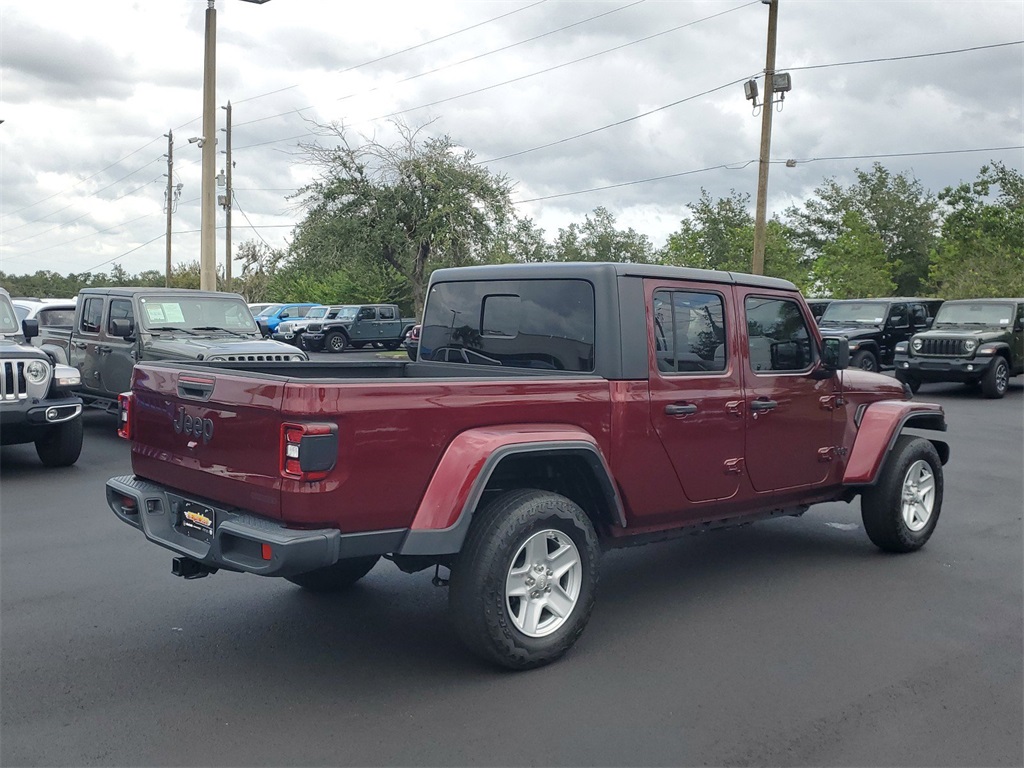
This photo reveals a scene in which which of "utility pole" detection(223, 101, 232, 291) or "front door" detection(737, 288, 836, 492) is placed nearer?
"front door" detection(737, 288, 836, 492)

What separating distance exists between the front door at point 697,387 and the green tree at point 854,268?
3775 centimetres

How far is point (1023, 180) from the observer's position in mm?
44156

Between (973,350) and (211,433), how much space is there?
660 inches

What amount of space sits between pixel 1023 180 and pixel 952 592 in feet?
148

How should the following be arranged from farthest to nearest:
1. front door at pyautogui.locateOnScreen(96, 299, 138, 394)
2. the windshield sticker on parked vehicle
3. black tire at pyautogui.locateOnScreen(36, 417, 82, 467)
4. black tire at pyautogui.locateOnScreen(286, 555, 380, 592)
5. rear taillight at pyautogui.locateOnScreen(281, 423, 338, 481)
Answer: the windshield sticker on parked vehicle → front door at pyautogui.locateOnScreen(96, 299, 138, 394) → black tire at pyautogui.locateOnScreen(36, 417, 82, 467) → black tire at pyautogui.locateOnScreen(286, 555, 380, 592) → rear taillight at pyautogui.locateOnScreen(281, 423, 338, 481)

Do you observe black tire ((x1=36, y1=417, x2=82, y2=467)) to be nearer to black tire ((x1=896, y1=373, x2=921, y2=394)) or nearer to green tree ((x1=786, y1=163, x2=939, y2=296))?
black tire ((x1=896, y1=373, x2=921, y2=394))

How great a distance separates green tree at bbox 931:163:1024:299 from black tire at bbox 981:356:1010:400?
18.7 m

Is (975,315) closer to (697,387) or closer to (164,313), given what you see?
(164,313)

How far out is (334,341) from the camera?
34.4m

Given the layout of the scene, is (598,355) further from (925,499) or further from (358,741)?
(925,499)

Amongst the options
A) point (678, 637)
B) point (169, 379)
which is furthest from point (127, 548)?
point (678, 637)

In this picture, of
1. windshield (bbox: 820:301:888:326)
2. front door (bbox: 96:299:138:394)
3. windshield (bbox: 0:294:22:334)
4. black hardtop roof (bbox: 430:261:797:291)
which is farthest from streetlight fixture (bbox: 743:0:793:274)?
black hardtop roof (bbox: 430:261:797:291)

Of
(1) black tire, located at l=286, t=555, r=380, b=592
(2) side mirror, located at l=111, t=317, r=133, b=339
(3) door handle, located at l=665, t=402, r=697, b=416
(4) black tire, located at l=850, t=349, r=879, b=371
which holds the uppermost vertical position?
(2) side mirror, located at l=111, t=317, r=133, b=339

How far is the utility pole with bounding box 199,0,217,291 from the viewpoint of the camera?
18.7 m
